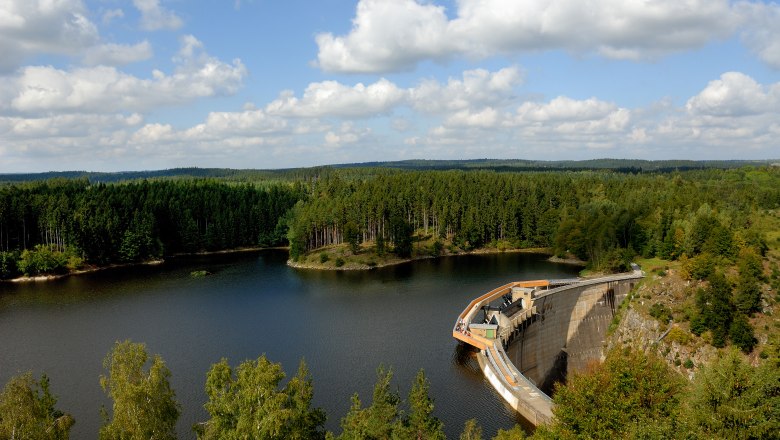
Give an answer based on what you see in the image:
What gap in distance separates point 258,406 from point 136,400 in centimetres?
537

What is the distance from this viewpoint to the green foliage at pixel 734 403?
20969 millimetres

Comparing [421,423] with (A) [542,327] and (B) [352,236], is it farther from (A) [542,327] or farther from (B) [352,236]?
(B) [352,236]

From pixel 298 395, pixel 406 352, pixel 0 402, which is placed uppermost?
pixel 0 402

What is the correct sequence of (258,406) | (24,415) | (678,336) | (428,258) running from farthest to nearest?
(428,258), (678,336), (258,406), (24,415)

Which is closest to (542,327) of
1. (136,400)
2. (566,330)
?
(566,330)

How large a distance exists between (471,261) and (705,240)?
46.3 m

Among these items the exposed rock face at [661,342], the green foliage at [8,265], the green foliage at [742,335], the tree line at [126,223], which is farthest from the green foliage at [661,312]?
the green foliage at [8,265]

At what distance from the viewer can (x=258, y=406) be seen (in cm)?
2417

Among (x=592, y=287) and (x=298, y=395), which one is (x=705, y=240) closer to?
(x=592, y=287)

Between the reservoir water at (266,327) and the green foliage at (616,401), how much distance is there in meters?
13.9

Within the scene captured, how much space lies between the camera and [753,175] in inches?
7106

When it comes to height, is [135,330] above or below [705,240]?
below

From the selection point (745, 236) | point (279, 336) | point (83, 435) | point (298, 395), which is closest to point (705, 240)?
point (745, 236)

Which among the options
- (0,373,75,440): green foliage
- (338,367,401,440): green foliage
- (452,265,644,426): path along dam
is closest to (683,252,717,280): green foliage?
(452,265,644,426): path along dam
